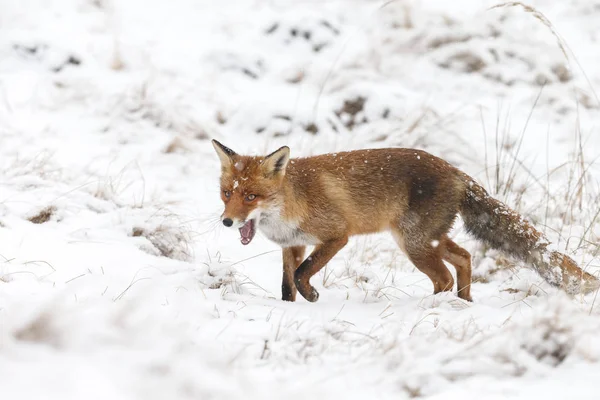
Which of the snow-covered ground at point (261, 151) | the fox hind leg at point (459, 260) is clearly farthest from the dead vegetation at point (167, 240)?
the fox hind leg at point (459, 260)

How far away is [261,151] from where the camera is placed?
7.46 metres

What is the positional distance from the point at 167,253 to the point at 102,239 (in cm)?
51

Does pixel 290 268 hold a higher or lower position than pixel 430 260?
lower

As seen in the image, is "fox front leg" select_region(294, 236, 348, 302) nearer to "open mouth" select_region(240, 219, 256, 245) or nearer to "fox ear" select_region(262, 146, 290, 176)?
"open mouth" select_region(240, 219, 256, 245)

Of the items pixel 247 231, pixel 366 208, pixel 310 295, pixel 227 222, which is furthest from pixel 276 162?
pixel 310 295

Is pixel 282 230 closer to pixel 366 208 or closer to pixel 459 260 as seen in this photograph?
pixel 366 208

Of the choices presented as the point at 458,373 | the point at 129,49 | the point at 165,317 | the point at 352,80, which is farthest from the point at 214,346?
the point at 129,49

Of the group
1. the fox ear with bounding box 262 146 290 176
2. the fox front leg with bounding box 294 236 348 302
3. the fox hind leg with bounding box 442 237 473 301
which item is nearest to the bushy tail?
the fox hind leg with bounding box 442 237 473 301

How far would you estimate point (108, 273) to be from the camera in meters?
4.04

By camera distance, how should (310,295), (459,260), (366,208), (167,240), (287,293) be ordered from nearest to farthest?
(310,295) → (287,293) → (366,208) → (459,260) → (167,240)

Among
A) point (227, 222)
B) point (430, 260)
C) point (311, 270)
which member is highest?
point (227, 222)

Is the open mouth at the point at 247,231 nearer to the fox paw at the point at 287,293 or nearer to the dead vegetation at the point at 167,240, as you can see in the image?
the fox paw at the point at 287,293

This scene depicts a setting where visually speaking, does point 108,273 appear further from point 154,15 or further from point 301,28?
point 154,15

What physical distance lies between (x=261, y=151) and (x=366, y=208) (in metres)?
3.15
